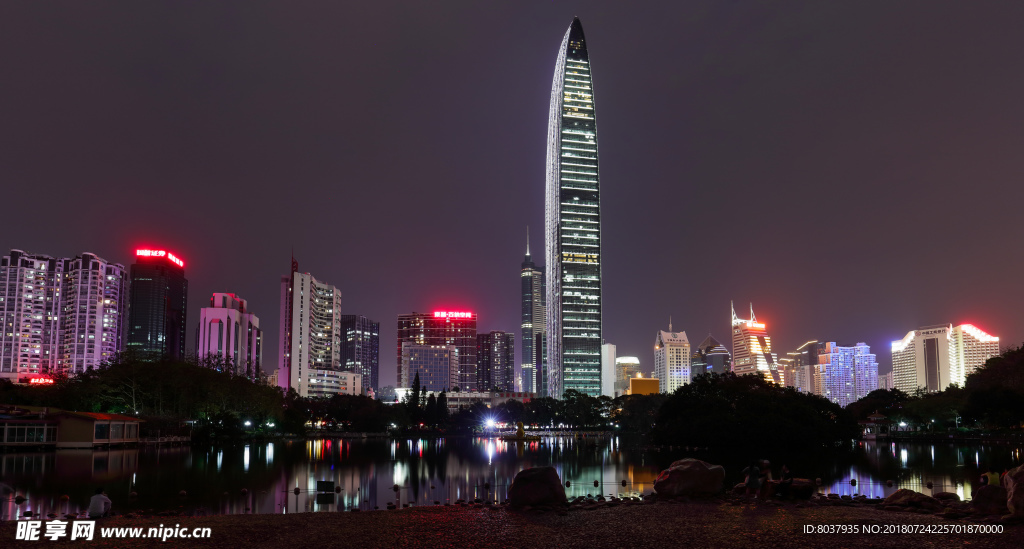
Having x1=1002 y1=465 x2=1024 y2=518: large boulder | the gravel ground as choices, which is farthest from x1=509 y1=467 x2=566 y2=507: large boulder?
x1=1002 y1=465 x2=1024 y2=518: large boulder

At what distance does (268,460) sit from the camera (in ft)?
161

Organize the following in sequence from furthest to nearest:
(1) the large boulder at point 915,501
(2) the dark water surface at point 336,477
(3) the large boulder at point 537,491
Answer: (2) the dark water surface at point 336,477
(3) the large boulder at point 537,491
(1) the large boulder at point 915,501

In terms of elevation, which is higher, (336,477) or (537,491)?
(537,491)

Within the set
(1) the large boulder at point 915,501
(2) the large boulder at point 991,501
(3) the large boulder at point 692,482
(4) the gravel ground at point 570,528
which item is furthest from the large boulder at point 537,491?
(2) the large boulder at point 991,501

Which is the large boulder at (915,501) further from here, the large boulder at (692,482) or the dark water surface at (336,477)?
the dark water surface at (336,477)

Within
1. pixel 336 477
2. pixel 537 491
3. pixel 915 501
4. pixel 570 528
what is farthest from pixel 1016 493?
pixel 336 477

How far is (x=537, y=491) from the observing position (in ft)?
75.3

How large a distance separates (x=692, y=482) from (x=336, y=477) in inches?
748

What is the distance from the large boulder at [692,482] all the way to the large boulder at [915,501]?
5.32 meters

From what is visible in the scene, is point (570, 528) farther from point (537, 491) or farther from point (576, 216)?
point (576, 216)

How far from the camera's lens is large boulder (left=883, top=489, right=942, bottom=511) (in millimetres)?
21219

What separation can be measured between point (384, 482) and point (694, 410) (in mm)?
42392

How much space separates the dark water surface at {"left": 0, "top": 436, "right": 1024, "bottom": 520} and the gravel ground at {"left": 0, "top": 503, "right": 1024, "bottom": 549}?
4853mm

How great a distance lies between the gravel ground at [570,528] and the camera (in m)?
16.5
